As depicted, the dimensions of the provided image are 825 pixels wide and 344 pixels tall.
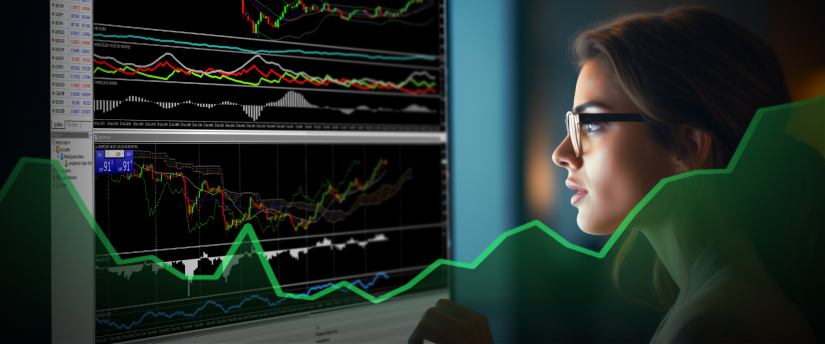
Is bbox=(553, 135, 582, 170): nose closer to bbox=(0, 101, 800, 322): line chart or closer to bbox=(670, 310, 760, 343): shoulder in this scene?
bbox=(0, 101, 800, 322): line chart

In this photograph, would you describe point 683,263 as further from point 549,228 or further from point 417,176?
point 417,176

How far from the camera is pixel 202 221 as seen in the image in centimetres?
121

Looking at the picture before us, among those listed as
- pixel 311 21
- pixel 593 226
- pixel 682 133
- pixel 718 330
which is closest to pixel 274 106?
pixel 311 21

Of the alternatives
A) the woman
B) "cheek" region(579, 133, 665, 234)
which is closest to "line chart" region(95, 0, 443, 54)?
the woman

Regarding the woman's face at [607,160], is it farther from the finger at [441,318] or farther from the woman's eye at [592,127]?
the finger at [441,318]

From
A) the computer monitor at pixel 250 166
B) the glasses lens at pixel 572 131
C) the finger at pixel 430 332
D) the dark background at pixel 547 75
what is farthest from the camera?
the finger at pixel 430 332

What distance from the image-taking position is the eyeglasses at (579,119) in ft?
3.68

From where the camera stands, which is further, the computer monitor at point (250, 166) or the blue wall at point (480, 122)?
the blue wall at point (480, 122)

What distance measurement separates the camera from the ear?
1055 mm

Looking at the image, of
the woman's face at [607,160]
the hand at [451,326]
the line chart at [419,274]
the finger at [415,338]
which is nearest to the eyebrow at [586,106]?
the woman's face at [607,160]

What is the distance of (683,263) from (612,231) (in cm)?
16

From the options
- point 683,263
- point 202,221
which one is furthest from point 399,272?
point 683,263

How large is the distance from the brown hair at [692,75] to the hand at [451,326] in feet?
1.33

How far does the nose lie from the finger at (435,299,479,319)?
1.54 ft
